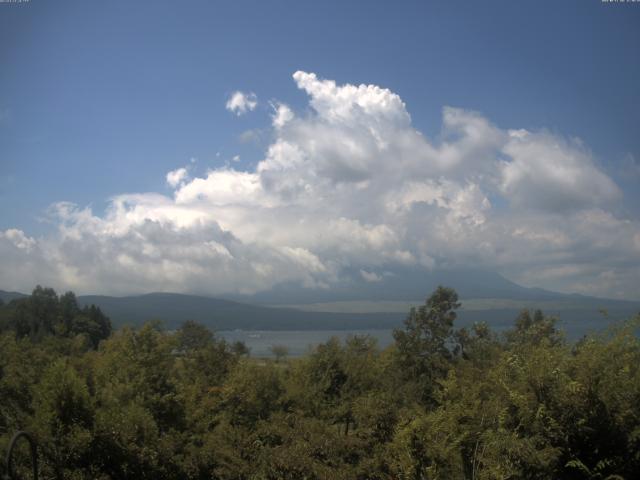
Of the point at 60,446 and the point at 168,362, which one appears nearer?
the point at 60,446

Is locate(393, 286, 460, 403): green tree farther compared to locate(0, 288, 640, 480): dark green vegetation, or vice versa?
locate(393, 286, 460, 403): green tree

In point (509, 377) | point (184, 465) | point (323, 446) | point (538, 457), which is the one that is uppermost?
point (509, 377)

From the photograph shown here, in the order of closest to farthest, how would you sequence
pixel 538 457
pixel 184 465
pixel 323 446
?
pixel 538 457
pixel 323 446
pixel 184 465

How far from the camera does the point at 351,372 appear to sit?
3438 centimetres

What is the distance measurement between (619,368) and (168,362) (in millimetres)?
25434

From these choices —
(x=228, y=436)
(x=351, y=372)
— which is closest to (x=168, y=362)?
(x=351, y=372)

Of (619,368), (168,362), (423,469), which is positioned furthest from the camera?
(168,362)

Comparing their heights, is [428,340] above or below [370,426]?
above

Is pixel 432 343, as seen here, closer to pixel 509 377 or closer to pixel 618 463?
pixel 509 377

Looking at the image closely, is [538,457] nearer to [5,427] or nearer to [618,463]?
[618,463]

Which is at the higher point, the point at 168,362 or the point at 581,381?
the point at 581,381

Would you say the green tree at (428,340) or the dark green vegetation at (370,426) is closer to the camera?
the dark green vegetation at (370,426)

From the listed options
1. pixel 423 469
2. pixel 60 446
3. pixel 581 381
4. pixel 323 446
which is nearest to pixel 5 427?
pixel 60 446

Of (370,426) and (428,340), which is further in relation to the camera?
(428,340)
